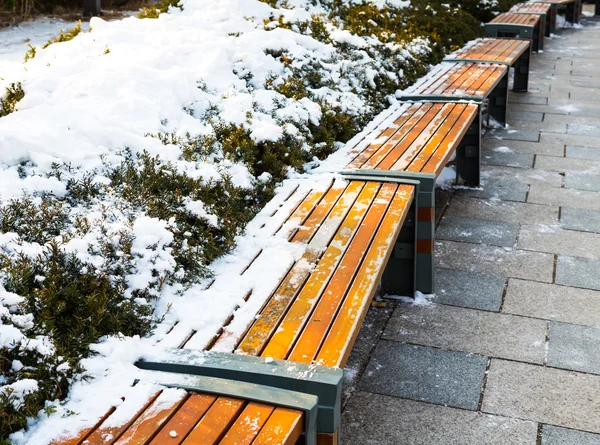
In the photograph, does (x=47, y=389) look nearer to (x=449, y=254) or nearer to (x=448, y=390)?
(x=448, y=390)

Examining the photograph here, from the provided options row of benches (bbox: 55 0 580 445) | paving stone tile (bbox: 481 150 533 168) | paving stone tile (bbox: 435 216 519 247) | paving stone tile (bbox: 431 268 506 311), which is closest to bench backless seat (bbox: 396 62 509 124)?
paving stone tile (bbox: 481 150 533 168)

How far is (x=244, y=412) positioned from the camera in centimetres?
207

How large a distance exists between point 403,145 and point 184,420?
283 centimetres

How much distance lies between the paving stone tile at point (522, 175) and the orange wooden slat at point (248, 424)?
4.17 m

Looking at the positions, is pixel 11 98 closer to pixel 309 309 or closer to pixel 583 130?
pixel 309 309

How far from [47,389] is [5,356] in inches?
6.7

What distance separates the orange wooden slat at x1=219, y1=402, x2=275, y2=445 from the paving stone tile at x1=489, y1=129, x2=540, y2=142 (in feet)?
17.6

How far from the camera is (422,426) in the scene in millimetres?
2930

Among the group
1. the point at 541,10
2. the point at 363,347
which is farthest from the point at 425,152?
the point at 541,10

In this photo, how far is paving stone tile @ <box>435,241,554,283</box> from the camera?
425 cm

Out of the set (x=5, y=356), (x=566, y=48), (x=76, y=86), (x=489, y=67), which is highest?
(x=76, y=86)

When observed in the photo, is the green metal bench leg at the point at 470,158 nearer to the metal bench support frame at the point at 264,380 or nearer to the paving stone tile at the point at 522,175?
the paving stone tile at the point at 522,175

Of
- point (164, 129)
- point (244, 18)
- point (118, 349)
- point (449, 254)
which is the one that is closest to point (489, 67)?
point (244, 18)

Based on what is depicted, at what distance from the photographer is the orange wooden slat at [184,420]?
6.38 ft
